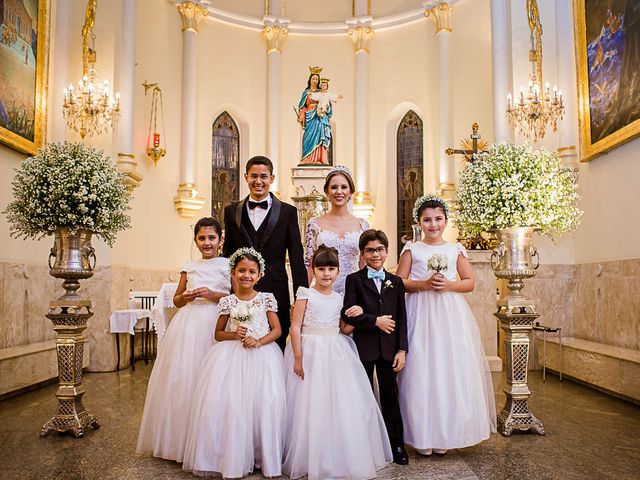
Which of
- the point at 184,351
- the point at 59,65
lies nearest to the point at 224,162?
the point at 59,65

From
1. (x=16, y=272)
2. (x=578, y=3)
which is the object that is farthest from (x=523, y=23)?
(x=16, y=272)

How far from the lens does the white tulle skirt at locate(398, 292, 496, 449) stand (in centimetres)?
383

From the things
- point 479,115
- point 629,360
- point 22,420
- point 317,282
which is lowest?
point 22,420

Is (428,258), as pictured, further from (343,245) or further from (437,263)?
(343,245)

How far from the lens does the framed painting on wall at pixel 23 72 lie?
6492 mm

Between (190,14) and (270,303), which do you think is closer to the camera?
(270,303)

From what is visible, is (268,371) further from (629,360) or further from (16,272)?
(16,272)

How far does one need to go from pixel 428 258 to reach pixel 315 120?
7150mm

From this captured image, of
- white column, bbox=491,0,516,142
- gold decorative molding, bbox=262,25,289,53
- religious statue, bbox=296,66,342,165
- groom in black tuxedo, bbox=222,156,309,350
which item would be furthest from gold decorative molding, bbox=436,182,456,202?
groom in black tuxedo, bbox=222,156,309,350

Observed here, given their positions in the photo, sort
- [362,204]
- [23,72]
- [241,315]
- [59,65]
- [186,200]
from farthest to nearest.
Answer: [362,204] < [186,200] < [59,65] < [23,72] < [241,315]

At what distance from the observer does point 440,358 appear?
12.9 feet

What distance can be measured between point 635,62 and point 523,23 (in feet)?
9.22

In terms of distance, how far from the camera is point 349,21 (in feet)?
43.5

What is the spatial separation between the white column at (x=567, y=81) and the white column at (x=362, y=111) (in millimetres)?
5572
